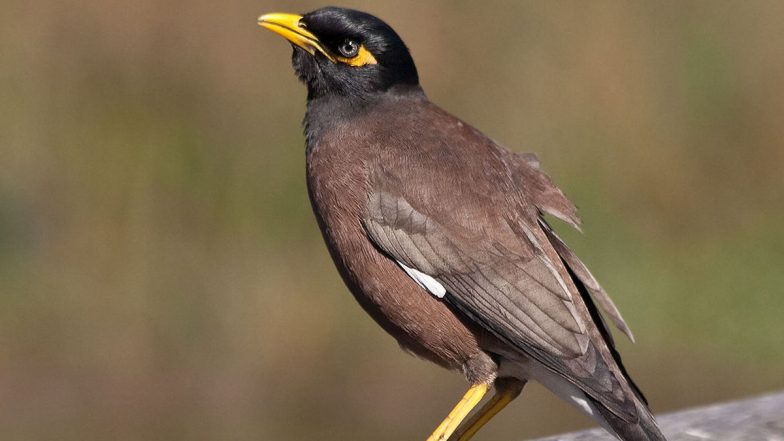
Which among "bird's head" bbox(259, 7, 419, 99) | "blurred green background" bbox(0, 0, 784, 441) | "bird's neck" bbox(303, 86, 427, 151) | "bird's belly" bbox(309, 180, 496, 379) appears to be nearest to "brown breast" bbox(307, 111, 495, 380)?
"bird's belly" bbox(309, 180, 496, 379)

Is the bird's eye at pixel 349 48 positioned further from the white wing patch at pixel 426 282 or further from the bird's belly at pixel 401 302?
the white wing patch at pixel 426 282

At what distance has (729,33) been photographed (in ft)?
36.9

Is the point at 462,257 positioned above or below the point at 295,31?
below

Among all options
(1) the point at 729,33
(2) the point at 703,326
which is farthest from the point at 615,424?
(1) the point at 729,33

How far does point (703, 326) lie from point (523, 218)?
473 centimetres

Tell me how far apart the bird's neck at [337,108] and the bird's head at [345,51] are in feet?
0.06

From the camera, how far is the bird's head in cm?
656

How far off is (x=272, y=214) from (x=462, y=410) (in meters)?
4.48

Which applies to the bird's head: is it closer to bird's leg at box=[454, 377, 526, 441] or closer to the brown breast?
the brown breast

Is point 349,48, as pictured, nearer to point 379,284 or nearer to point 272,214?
point 379,284

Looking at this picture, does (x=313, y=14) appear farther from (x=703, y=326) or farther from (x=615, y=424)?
(x=703, y=326)

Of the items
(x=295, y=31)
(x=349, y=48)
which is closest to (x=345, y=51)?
(x=349, y=48)

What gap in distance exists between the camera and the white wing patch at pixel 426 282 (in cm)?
614

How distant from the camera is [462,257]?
6.18m
